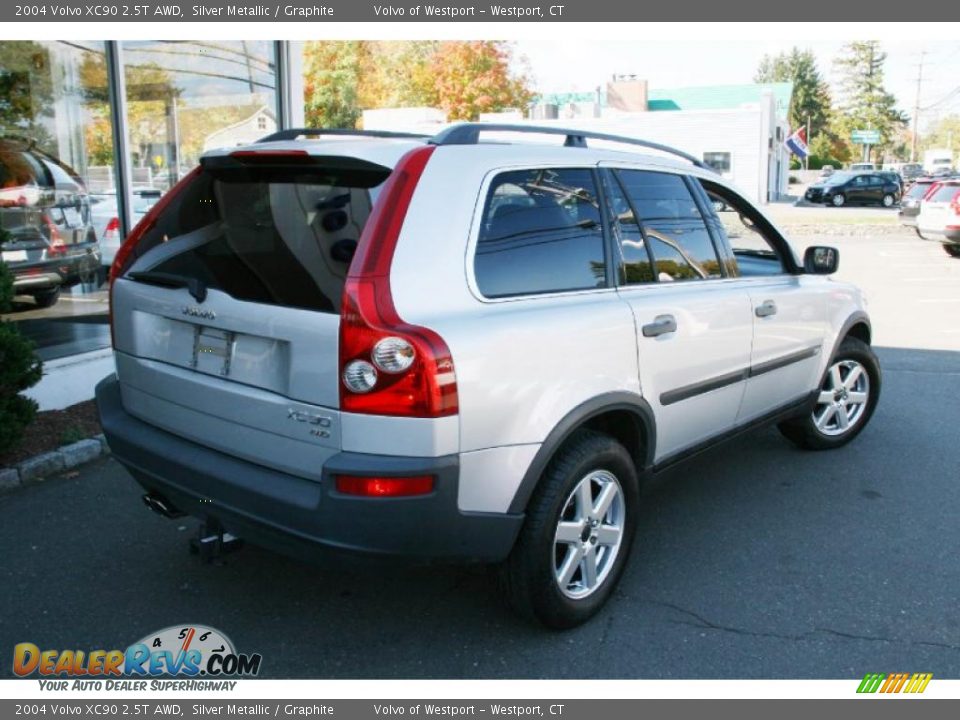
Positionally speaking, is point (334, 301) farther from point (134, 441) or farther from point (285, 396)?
point (134, 441)

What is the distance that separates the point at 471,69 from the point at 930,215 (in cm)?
3234

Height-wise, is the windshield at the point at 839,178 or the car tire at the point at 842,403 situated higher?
the windshield at the point at 839,178

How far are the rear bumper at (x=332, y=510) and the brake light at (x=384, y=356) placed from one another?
0.56 feet

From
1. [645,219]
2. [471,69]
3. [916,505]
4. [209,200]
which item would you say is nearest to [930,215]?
[916,505]

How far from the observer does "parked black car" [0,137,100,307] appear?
21.5ft

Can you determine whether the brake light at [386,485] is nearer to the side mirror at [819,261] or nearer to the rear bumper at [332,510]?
the rear bumper at [332,510]

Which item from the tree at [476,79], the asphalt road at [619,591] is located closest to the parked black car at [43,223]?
the asphalt road at [619,591]

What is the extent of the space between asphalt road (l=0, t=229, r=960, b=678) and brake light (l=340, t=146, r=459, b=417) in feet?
1.78

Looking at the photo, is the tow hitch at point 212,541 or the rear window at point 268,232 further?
the tow hitch at point 212,541

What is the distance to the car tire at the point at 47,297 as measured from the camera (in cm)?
664

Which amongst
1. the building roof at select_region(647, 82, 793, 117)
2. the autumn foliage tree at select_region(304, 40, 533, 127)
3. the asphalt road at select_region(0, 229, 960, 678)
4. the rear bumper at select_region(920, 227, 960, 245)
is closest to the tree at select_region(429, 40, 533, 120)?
the autumn foliage tree at select_region(304, 40, 533, 127)

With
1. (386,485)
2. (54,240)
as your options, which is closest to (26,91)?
(54,240)

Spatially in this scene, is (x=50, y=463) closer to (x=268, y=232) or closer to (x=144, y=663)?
(x=144, y=663)

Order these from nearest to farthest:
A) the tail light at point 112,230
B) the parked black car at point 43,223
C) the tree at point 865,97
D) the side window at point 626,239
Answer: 1. the side window at point 626,239
2. the parked black car at point 43,223
3. the tail light at point 112,230
4. the tree at point 865,97
